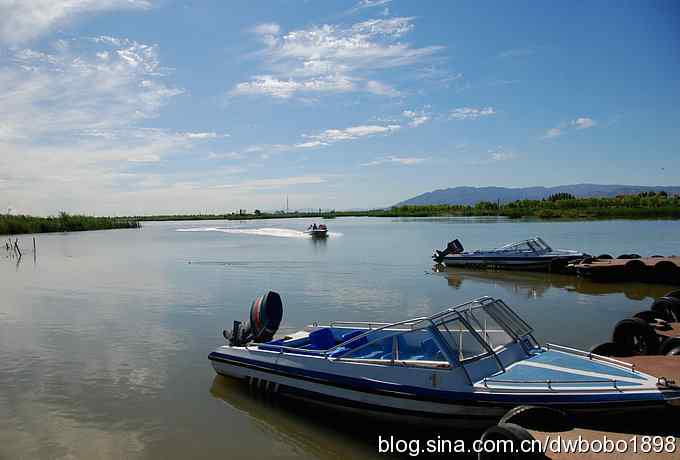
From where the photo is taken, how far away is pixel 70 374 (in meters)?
12.0

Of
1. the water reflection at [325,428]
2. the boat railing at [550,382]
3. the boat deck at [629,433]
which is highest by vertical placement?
the boat railing at [550,382]

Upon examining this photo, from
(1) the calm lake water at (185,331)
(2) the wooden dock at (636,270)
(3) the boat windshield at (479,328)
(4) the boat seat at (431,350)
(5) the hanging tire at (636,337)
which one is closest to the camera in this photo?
(4) the boat seat at (431,350)

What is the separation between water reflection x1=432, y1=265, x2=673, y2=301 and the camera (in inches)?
860

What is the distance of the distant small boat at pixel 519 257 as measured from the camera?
28891 millimetres

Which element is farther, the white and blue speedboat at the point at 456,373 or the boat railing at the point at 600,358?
the boat railing at the point at 600,358

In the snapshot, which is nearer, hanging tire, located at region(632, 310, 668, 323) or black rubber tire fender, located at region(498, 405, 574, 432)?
black rubber tire fender, located at region(498, 405, 574, 432)

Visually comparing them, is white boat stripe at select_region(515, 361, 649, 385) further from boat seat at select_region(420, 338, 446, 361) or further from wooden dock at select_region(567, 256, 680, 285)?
wooden dock at select_region(567, 256, 680, 285)

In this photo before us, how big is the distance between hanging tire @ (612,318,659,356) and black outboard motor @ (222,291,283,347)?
7.38 m

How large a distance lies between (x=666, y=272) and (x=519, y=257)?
8151 mm

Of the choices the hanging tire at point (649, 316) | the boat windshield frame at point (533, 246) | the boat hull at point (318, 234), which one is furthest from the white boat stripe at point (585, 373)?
the boat hull at point (318, 234)

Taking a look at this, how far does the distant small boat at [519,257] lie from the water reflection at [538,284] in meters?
0.49

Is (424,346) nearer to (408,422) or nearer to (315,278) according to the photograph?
(408,422)

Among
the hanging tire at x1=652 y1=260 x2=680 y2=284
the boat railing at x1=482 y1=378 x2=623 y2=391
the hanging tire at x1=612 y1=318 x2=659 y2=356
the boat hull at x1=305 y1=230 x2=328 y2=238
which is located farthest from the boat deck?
the boat hull at x1=305 y1=230 x2=328 y2=238

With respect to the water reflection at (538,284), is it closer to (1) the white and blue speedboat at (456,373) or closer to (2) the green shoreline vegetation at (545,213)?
(1) the white and blue speedboat at (456,373)
